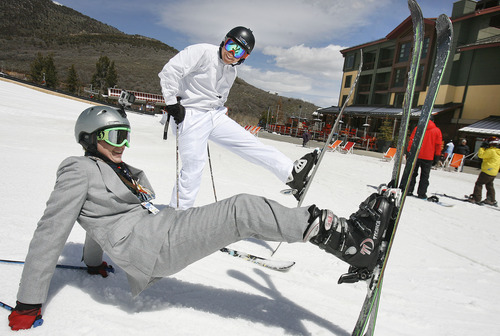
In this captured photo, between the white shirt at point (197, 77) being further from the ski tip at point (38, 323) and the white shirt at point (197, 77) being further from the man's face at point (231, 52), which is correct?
the ski tip at point (38, 323)

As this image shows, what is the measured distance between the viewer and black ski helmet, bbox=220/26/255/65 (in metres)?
2.85

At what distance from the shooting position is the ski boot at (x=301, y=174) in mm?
2725

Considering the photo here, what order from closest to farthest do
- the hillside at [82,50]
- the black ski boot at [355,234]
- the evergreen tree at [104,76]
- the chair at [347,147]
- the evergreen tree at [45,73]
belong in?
the black ski boot at [355,234]
the chair at [347,147]
the evergreen tree at [45,73]
the evergreen tree at [104,76]
the hillside at [82,50]

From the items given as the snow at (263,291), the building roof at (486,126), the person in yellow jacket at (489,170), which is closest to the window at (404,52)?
the building roof at (486,126)

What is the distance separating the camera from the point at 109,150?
1.74 m

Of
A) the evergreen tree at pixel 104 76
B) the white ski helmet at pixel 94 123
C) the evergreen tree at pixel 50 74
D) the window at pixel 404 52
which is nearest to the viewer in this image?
the white ski helmet at pixel 94 123

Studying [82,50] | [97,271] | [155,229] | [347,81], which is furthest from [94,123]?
[82,50]

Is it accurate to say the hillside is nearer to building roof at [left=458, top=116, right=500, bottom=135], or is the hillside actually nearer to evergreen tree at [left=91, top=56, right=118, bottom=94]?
evergreen tree at [left=91, top=56, right=118, bottom=94]

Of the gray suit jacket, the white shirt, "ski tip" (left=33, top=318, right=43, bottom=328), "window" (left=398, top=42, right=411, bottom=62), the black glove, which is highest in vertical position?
"window" (left=398, top=42, right=411, bottom=62)

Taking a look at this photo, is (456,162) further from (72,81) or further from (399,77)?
(72,81)

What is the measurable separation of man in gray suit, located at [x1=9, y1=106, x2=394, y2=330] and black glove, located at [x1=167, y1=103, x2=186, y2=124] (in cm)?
126

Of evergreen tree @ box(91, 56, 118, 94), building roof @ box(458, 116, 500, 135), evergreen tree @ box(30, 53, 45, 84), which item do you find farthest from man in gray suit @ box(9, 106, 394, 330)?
evergreen tree @ box(91, 56, 118, 94)

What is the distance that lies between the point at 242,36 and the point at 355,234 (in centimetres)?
215

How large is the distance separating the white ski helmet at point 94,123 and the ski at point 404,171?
161 cm
